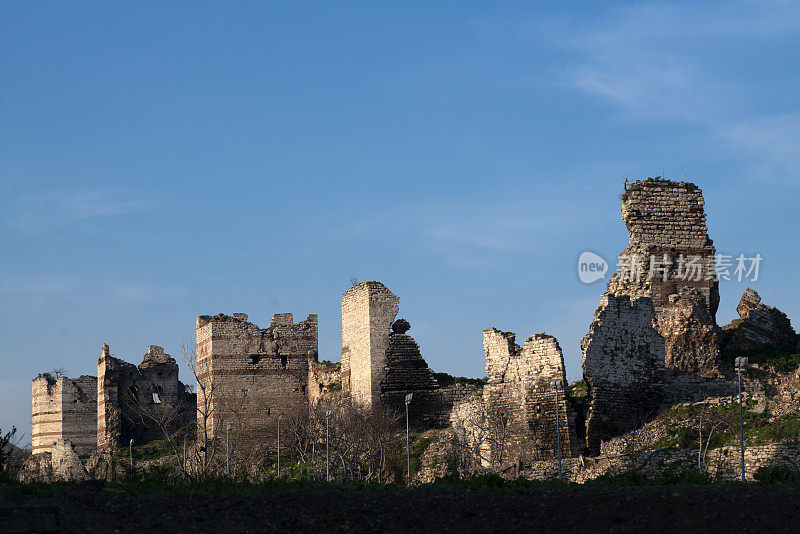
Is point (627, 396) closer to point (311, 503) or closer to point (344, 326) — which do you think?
point (344, 326)

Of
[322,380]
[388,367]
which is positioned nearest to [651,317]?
[388,367]

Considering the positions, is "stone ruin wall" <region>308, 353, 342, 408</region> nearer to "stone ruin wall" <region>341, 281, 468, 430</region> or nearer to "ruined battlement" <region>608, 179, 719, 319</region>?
"stone ruin wall" <region>341, 281, 468, 430</region>

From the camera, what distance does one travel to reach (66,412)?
55812 mm

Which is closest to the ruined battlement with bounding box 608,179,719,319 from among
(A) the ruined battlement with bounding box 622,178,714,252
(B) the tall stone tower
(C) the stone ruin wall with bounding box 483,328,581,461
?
(A) the ruined battlement with bounding box 622,178,714,252

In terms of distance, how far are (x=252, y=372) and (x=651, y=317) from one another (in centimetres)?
1808

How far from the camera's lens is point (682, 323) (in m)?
35.5

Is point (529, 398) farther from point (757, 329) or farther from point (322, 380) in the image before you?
point (322, 380)

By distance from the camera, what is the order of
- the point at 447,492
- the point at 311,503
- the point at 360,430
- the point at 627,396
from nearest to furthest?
the point at 311,503, the point at 447,492, the point at 627,396, the point at 360,430

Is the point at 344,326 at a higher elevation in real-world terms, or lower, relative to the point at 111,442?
higher

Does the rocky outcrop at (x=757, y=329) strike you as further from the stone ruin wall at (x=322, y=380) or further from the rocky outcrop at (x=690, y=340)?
the stone ruin wall at (x=322, y=380)

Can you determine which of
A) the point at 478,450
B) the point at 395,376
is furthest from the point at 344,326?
the point at 478,450

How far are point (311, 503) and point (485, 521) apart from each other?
9.26 ft

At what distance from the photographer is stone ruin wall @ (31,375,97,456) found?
182 feet

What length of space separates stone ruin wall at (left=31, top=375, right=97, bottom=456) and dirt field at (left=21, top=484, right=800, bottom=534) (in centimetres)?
3835
